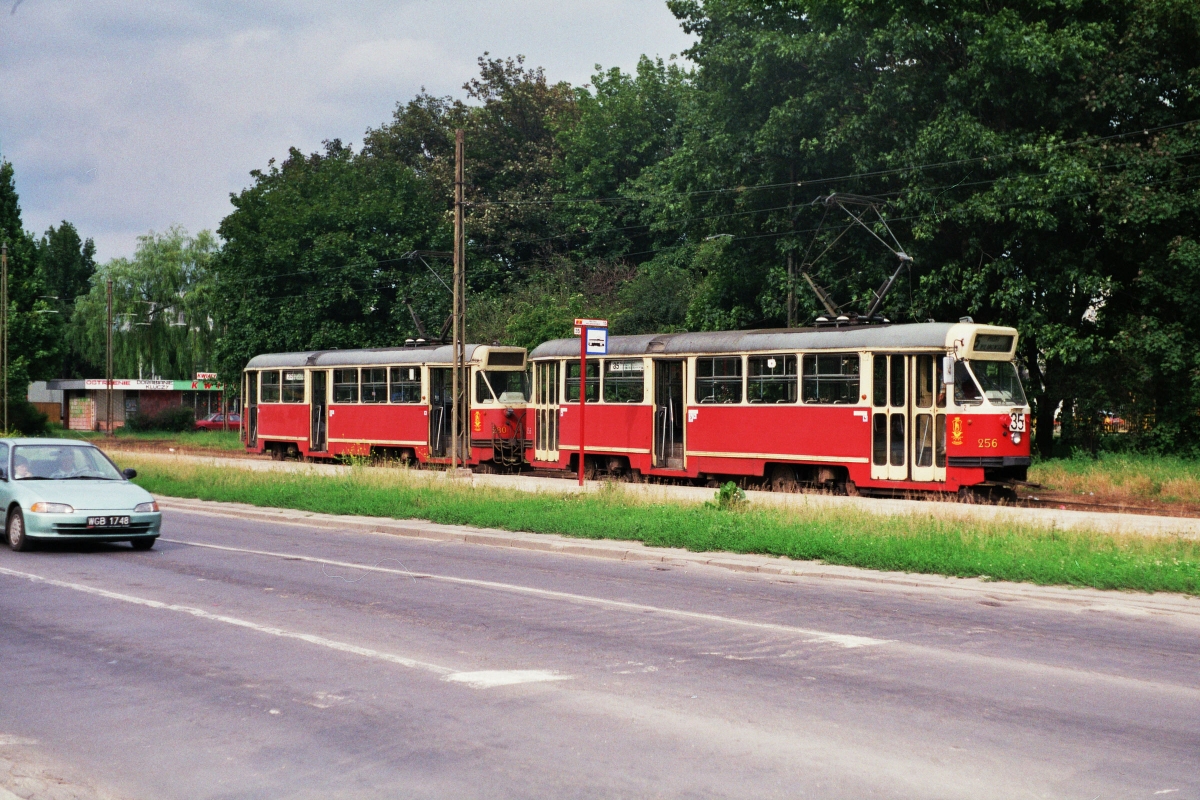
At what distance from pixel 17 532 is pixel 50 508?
687 millimetres

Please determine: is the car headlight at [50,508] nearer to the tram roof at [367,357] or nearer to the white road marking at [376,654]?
the white road marking at [376,654]

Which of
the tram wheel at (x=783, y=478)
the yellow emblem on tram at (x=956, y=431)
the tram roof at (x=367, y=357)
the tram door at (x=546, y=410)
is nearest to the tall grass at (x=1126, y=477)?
the yellow emblem on tram at (x=956, y=431)

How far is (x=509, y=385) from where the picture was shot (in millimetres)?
33781

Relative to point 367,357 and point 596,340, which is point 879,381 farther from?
point 367,357

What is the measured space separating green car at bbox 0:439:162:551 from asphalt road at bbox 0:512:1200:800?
7.58ft

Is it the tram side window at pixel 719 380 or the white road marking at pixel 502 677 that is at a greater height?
the tram side window at pixel 719 380

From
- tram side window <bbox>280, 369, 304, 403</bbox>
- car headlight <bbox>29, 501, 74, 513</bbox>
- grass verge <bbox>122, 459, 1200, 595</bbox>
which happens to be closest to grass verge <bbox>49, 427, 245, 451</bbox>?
tram side window <bbox>280, 369, 304, 403</bbox>

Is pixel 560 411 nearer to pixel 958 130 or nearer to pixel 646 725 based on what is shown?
pixel 958 130

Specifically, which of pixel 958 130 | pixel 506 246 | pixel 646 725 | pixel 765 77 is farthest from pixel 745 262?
pixel 646 725

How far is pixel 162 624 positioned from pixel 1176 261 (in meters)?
25.2

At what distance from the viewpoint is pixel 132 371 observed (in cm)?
8012

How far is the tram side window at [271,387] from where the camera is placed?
4031 centimetres

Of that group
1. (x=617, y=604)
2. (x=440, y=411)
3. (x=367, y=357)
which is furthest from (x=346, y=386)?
(x=617, y=604)

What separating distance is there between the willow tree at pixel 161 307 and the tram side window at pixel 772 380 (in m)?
58.0
